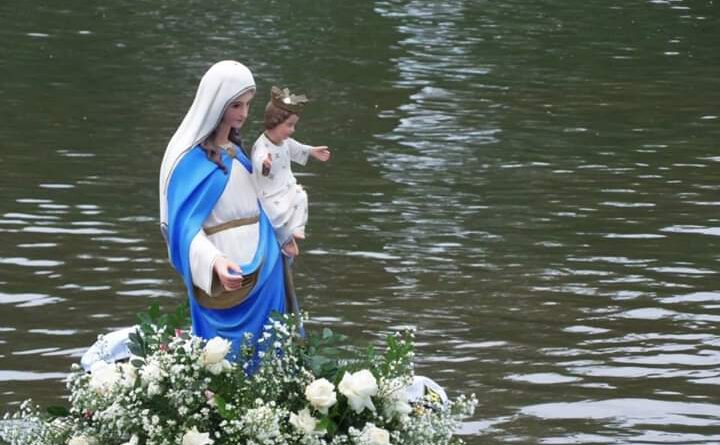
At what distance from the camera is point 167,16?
28.2 metres

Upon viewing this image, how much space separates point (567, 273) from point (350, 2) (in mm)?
19870

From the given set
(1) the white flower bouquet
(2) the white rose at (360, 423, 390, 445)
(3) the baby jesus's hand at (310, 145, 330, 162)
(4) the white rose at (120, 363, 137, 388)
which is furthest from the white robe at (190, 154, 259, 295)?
(2) the white rose at (360, 423, 390, 445)

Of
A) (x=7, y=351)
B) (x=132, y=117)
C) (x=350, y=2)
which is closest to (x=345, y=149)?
(x=132, y=117)

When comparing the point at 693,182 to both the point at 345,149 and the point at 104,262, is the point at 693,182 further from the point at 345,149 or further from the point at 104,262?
the point at 104,262

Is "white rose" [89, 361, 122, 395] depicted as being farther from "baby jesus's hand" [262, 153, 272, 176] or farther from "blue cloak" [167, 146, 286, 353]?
"baby jesus's hand" [262, 153, 272, 176]

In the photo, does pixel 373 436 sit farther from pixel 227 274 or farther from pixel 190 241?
pixel 190 241

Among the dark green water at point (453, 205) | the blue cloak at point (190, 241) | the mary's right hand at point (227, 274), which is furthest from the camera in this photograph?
the dark green water at point (453, 205)

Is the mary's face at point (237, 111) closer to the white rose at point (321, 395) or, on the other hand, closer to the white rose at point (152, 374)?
the white rose at point (152, 374)

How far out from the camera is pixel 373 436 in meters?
6.00

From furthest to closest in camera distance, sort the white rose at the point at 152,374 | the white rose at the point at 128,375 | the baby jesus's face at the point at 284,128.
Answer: the baby jesus's face at the point at 284,128, the white rose at the point at 128,375, the white rose at the point at 152,374

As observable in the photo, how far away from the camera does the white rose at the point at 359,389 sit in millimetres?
6043

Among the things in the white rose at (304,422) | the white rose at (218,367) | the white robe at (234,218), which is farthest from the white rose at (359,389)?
the white robe at (234,218)

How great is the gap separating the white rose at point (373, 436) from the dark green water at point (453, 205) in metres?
2.70

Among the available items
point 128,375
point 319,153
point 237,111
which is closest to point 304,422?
point 128,375
